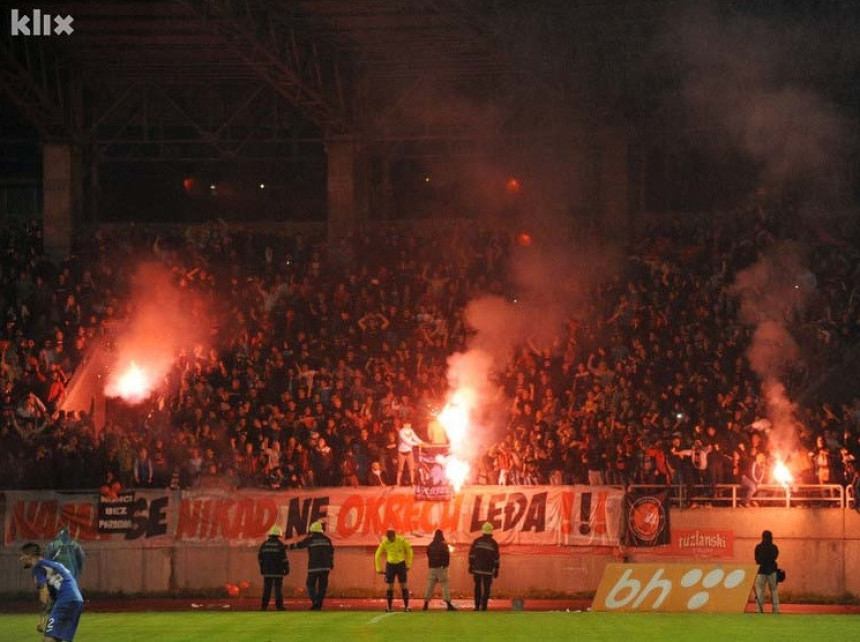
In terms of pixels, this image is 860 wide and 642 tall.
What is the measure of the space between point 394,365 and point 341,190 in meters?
7.02

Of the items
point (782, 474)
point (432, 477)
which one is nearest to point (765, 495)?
point (782, 474)

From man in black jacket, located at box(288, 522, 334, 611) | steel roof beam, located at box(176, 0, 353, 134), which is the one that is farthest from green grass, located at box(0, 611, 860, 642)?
steel roof beam, located at box(176, 0, 353, 134)

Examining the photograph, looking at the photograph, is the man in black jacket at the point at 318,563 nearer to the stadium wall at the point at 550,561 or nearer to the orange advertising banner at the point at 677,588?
the stadium wall at the point at 550,561

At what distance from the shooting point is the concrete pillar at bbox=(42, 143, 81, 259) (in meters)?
35.4

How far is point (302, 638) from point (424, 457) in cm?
802

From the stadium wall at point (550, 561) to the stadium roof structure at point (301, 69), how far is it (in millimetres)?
10069

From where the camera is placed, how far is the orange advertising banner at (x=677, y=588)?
890 inches

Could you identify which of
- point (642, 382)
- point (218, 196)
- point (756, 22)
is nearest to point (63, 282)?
point (218, 196)

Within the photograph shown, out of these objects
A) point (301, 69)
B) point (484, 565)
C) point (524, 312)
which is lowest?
point (484, 565)

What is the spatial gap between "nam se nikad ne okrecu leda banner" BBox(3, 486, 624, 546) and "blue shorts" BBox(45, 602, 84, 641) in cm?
1221

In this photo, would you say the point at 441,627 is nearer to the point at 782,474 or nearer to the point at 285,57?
the point at 782,474

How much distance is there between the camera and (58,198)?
117ft

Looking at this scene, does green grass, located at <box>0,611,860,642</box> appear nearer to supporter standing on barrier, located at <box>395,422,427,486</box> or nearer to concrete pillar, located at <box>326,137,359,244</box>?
supporter standing on barrier, located at <box>395,422,427,486</box>

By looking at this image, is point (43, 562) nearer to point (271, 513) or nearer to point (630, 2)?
point (271, 513)
